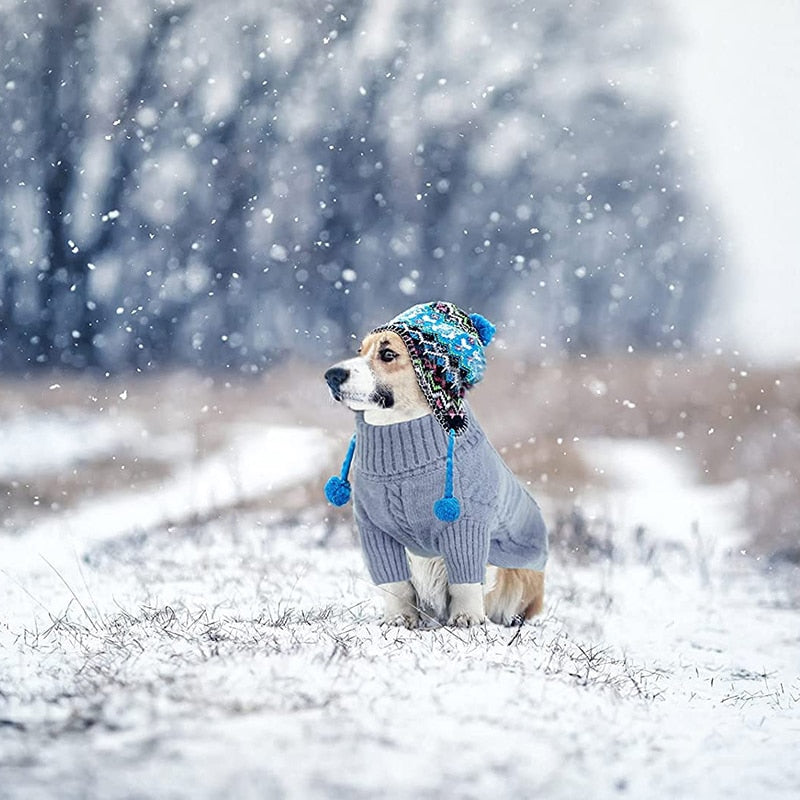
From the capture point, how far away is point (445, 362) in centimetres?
435

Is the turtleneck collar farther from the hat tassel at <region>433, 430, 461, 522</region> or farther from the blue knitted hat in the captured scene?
the hat tassel at <region>433, 430, 461, 522</region>

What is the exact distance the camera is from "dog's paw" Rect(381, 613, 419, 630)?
4.51 metres

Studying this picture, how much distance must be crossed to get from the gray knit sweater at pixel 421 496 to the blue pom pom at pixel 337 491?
0.65 feet

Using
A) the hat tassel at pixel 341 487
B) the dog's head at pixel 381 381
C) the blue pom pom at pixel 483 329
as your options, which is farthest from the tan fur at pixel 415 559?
the blue pom pom at pixel 483 329

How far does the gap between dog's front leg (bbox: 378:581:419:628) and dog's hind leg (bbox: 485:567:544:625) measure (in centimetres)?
43

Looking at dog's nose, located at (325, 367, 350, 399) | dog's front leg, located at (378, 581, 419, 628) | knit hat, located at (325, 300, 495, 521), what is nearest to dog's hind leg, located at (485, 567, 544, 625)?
dog's front leg, located at (378, 581, 419, 628)

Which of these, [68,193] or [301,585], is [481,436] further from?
[68,193]

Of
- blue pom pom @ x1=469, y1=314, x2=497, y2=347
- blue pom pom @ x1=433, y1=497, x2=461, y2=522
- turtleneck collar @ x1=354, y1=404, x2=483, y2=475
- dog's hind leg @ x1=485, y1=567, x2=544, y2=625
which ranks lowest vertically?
dog's hind leg @ x1=485, y1=567, x2=544, y2=625

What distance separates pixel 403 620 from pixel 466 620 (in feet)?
1.11

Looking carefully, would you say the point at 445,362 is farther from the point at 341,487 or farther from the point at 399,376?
the point at 341,487

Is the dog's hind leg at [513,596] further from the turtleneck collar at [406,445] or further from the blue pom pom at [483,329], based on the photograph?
the blue pom pom at [483,329]

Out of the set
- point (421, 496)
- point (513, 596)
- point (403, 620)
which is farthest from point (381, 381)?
point (513, 596)

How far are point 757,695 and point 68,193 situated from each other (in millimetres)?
8304

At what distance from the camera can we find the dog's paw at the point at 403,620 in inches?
178
